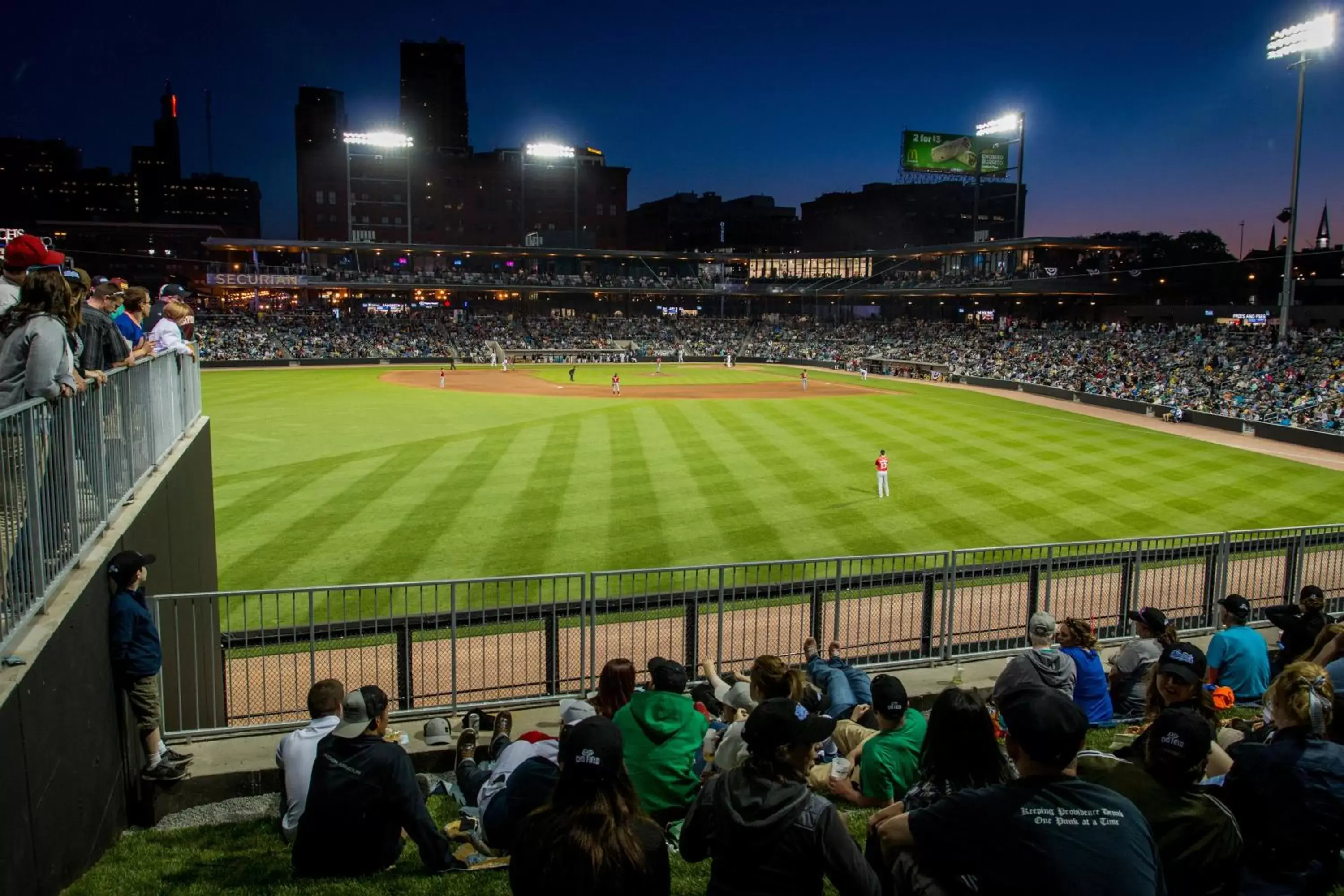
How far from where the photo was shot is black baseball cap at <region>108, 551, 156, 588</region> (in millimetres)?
6906

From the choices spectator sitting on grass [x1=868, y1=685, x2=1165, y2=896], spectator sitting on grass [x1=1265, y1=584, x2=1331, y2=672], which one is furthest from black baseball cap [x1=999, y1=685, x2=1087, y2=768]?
spectator sitting on grass [x1=1265, y1=584, x2=1331, y2=672]

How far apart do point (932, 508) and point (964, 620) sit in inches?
327

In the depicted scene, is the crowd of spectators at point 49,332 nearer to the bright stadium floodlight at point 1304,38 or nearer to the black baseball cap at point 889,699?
the black baseball cap at point 889,699

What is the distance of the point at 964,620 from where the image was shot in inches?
610

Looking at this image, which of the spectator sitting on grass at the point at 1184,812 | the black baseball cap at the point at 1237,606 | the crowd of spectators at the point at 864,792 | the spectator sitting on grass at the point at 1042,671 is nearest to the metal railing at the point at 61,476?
the crowd of spectators at the point at 864,792

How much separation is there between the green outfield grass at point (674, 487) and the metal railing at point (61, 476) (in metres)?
8.76

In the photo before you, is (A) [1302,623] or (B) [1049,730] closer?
(B) [1049,730]

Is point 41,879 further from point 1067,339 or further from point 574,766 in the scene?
point 1067,339

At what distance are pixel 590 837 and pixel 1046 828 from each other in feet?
5.72

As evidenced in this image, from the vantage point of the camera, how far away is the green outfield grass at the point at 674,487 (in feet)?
63.8

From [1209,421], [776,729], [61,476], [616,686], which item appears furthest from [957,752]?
[1209,421]

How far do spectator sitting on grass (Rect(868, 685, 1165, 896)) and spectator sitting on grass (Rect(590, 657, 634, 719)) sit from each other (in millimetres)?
2980

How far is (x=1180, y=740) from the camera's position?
4.08m

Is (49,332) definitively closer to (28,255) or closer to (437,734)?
(28,255)
